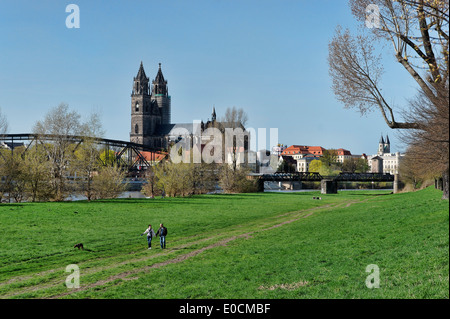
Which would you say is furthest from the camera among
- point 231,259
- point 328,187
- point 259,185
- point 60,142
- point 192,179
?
point 328,187

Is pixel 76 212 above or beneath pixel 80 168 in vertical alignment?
beneath

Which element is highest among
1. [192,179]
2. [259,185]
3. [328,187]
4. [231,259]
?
[192,179]

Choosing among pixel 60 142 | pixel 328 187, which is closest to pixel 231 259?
pixel 60 142

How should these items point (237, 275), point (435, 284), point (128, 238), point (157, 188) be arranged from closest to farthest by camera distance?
1. point (435, 284)
2. point (237, 275)
3. point (128, 238)
4. point (157, 188)

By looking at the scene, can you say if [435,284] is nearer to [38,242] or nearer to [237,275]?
[237,275]

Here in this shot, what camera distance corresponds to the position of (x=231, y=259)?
64.1 ft

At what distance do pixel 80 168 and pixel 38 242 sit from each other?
2953 cm

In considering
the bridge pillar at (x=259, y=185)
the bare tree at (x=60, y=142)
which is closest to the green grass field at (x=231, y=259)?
the bare tree at (x=60, y=142)

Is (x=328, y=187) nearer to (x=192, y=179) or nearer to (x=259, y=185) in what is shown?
(x=259, y=185)

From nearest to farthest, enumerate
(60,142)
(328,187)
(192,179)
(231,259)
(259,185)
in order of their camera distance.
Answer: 1. (231,259)
2. (60,142)
3. (192,179)
4. (259,185)
5. (328,187)

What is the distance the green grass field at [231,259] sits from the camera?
13359mm

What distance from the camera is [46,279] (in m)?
17.4

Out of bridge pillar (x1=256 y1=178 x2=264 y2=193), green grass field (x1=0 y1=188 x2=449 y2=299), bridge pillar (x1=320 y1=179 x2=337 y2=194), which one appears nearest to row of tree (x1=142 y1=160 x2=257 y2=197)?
bridge pillar (x1=256 y1=178 x2=264 y2=193)
